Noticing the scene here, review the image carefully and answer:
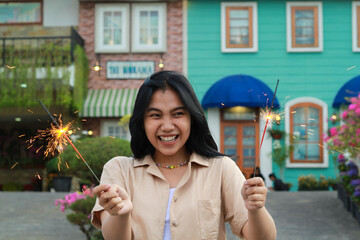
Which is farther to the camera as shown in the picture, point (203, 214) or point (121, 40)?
point (121, 40)

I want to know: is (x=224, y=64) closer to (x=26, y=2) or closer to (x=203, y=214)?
(x=26, y=2)

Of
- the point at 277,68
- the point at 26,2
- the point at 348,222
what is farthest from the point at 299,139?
the point at 26,2

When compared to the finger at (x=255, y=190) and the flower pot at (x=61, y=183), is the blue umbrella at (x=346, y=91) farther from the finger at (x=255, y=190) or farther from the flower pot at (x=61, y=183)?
the finger at (x=255, y=190)

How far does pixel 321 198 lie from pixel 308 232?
7.89ft

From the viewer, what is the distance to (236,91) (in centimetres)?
1091

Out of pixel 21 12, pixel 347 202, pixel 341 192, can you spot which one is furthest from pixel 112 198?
pixel 21 12

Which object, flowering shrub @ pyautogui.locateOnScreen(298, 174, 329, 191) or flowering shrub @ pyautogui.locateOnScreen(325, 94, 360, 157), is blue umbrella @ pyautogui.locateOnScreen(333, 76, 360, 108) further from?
flowering shrub @ pyautogui.locateOnScreen(325, 94, 360, 157)

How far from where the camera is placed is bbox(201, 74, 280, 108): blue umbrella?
10766mm

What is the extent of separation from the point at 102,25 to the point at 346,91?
6.19 meters

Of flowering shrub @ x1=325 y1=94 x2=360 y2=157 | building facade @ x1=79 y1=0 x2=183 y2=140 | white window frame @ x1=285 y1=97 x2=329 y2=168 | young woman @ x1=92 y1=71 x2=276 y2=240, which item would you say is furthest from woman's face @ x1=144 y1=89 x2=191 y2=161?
building facade @ x1=79 y1=0 x2=183 y2=140

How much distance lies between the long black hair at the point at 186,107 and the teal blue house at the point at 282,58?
9614 mm

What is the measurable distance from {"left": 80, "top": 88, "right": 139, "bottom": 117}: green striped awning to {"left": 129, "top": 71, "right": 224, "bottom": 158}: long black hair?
30.7ft

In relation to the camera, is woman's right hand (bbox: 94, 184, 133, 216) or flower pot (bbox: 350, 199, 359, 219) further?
flower pot (bbox: 350, 199, 359, 219)

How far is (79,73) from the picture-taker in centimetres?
1137
